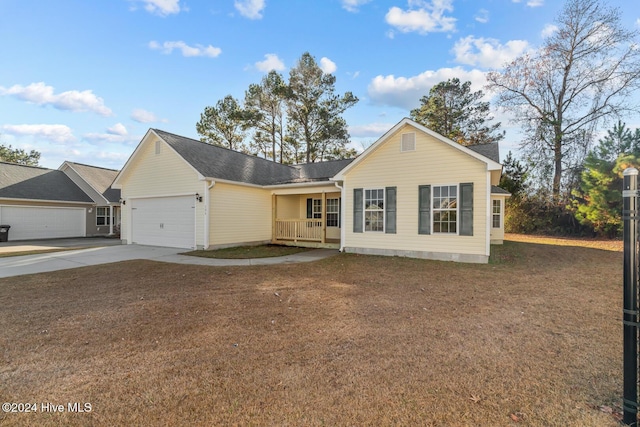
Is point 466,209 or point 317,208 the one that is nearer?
point 466,209

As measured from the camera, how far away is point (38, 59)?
37.8 feet

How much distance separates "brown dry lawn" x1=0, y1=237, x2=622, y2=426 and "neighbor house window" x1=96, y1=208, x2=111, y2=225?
17.5 meters

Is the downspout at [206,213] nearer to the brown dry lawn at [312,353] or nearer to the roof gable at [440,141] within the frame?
the roof gable at [440,141]

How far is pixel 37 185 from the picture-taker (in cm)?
1967

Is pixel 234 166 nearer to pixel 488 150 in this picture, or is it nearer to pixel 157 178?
pixel 157 178

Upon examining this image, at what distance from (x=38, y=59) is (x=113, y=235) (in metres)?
13.4

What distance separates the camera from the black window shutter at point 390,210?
1116 cm

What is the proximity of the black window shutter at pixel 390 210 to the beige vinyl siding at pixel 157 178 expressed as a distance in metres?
7.63

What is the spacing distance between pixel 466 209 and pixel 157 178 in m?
13.6

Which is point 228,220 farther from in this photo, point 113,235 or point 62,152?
point 62,152

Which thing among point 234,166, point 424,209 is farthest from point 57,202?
→ point 424,209

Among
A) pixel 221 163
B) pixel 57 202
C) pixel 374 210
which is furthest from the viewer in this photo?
pixel 57 202

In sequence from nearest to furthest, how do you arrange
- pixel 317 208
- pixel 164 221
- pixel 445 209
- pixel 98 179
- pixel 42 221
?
1. pixel 445 209
2. pixel 164 221
3. pixel 317 208
4. pixel 42 221
5. pixel 98 179

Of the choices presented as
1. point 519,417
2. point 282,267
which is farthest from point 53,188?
point 519,417
